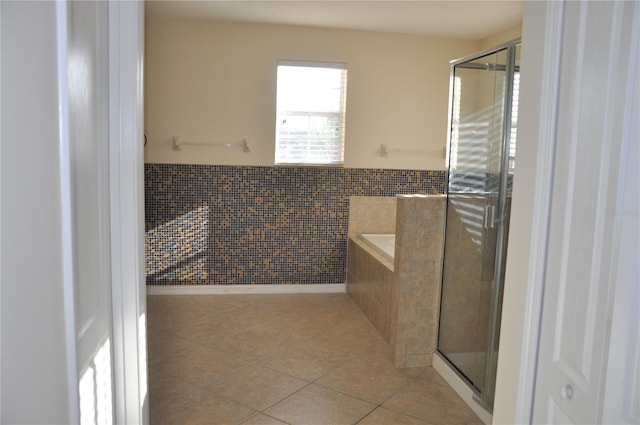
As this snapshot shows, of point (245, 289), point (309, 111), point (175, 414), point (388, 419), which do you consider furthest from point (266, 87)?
point (388, 419)

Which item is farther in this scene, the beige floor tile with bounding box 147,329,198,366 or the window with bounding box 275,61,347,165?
the window with bounding box 275,61,347,165

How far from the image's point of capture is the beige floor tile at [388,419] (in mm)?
2789

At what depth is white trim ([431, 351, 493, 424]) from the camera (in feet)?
9.36

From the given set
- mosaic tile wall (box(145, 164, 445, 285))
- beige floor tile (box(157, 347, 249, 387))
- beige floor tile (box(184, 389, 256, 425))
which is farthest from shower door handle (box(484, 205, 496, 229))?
mosaic tile wall (box(145, 164, 445, 285))

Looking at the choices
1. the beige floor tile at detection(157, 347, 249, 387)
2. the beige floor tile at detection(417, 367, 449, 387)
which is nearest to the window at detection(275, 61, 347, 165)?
the beige floor tile at detection(157, 347, 249, 387)


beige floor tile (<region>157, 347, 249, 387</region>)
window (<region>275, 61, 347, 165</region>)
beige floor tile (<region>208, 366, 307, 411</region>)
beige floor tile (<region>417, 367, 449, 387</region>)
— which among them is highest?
Result: window (<region>275, 61, 347, 165</region>)

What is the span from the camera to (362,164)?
516 cm
